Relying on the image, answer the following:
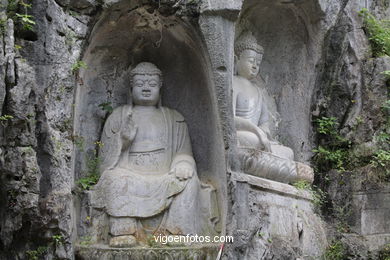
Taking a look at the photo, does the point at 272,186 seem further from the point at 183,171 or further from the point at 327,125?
the point at 327,125

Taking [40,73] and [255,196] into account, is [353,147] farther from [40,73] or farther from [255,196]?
Result: [40,73]

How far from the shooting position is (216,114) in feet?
35.1

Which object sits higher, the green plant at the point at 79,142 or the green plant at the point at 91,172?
the green plant at the point at 79,142

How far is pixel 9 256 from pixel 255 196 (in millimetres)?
3083

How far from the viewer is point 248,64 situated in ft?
38.5

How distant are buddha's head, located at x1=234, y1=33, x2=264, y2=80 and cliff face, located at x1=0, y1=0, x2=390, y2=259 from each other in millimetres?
699

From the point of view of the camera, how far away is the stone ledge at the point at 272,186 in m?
10.4

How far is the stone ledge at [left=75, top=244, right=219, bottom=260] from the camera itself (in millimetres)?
9898

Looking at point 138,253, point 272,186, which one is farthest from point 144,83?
point 138,253

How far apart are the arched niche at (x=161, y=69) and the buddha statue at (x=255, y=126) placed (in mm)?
436

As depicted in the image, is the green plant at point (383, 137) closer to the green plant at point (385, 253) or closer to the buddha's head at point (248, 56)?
the green plant at point (385, 253)

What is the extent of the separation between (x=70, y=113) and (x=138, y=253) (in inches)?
70.6

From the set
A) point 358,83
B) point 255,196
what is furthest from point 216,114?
point 358,83

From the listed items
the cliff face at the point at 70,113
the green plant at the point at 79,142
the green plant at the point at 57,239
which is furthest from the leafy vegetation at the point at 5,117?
the green plant at the point at 79,142
